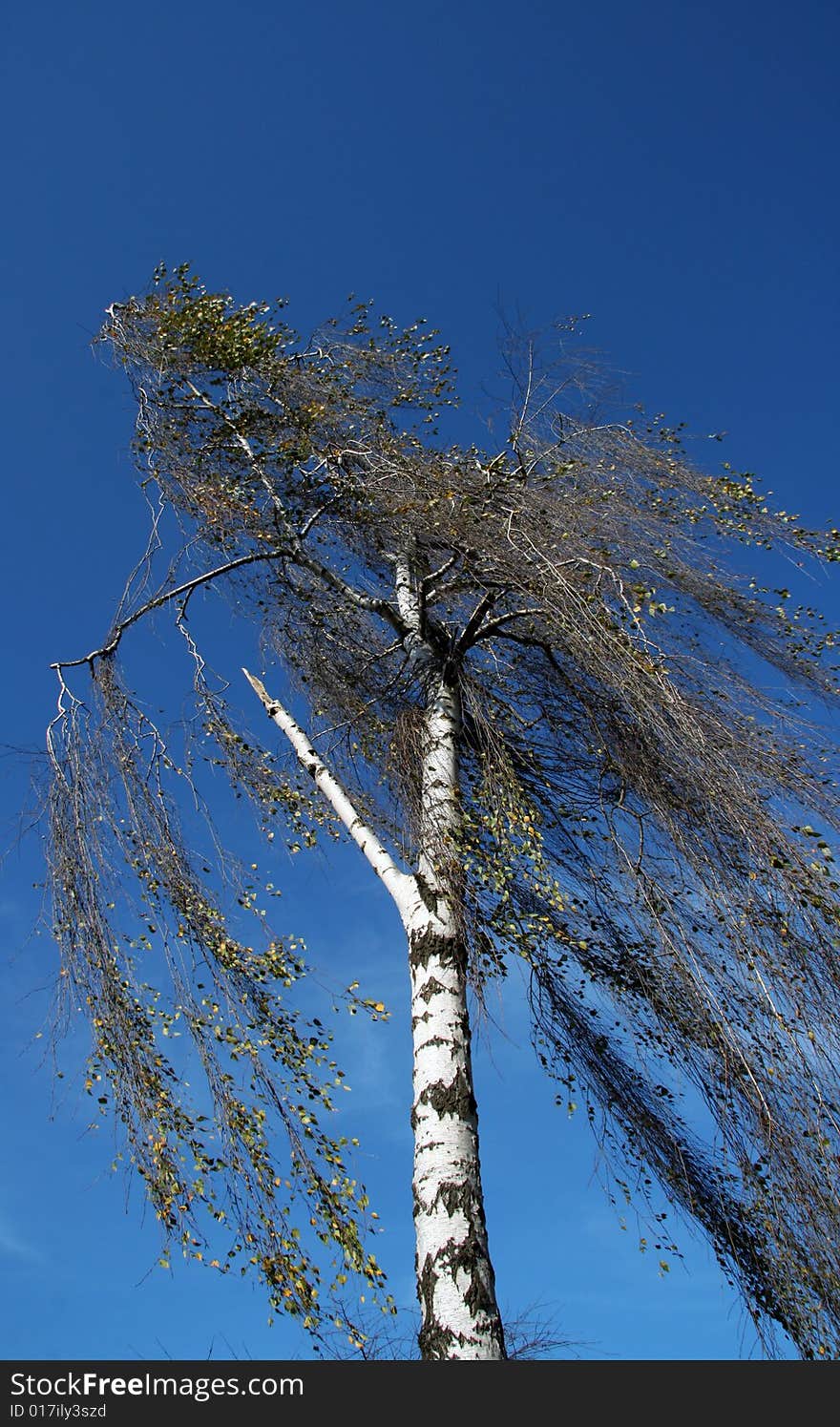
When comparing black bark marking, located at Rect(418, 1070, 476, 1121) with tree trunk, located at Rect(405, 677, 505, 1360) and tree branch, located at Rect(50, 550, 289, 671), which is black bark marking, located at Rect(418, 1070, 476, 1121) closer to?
tree trunk, located at Rect(405, 677, 505, 1360)

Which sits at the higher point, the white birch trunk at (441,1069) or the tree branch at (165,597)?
the tree branch at (165,597)

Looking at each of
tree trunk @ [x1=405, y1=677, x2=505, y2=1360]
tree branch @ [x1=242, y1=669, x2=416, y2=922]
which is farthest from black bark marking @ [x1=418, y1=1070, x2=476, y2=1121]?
tree branch @ [x1=242, y1=669, x2=416, y2=922]

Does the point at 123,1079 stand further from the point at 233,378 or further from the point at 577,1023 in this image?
the point at 233,378

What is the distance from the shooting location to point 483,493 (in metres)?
4.96

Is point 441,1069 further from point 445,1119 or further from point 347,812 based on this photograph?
point 347,812

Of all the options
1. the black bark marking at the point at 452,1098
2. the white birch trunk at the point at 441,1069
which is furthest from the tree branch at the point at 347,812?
the black bark marking at the point at 452,1098

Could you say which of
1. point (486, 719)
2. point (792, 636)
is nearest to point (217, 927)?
point (486, 719)

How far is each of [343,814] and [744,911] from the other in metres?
2.09

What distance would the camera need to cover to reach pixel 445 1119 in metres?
3.62

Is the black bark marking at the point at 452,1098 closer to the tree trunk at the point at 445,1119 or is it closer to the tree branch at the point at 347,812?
the tree trunk at the point at 445,1119

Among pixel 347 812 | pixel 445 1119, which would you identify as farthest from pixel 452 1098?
pixel 347 812

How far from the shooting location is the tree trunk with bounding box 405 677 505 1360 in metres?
3.18

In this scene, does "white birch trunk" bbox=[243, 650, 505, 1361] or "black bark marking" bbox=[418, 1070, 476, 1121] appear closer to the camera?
"white birch trunk" bbox=[243, 650, 505, 1361]

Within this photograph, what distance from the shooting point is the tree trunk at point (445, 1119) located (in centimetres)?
318
